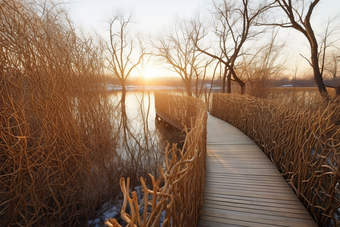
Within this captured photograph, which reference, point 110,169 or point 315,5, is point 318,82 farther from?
point 110,169

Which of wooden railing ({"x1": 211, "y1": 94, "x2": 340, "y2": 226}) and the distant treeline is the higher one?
the distant treeline

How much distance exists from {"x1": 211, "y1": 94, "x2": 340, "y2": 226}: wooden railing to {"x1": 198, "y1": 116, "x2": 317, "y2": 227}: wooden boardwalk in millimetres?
183

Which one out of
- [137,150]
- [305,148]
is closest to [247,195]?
[305,148]

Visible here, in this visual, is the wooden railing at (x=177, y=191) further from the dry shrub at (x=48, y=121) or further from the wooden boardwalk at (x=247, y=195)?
the dry shrub at (x=48, y=121)

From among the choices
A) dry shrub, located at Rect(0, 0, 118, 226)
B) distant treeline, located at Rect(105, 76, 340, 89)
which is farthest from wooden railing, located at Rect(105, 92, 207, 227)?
distant treeline, located at Rect(105, 76, 340, 89)

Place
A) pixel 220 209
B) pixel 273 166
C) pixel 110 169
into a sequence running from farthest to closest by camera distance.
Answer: pixel 110 169
pixel 273 166
pixel 220 209

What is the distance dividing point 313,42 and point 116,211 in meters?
11.6

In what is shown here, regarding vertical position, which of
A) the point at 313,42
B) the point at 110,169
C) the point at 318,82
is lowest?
the point at 110,169

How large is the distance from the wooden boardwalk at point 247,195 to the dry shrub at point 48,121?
8.22ft

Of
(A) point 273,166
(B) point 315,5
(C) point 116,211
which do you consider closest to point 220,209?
(A) point 273,166

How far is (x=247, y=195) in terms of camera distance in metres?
2.74

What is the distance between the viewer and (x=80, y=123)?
165 inches

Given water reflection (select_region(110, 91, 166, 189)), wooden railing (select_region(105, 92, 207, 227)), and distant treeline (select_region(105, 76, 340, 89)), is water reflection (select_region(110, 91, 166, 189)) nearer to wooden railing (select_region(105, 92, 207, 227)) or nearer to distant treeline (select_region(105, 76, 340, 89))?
distant treeline (select_region(105, 76, 340, 89))

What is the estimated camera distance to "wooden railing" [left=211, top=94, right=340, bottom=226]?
2.12 metres
